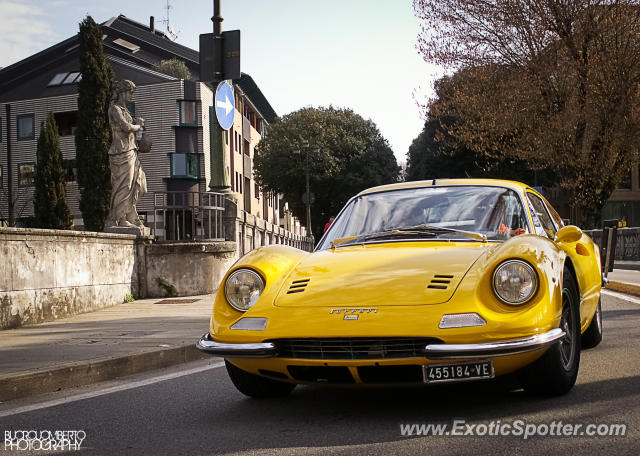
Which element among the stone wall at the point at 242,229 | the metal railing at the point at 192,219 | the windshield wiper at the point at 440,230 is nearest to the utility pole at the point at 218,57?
the metal railing at the point at 192,219

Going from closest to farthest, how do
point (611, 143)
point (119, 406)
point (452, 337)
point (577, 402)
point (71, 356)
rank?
1. point (452, 337)
2. point (577, 402)
3. point (119, 406)
4. point (71, 356)
5. point (611, 143)

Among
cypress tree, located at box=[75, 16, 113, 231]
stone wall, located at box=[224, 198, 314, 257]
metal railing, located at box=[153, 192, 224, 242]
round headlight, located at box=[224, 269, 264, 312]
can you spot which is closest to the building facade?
cypress tree, located at box=[75, 16, 113, 231]

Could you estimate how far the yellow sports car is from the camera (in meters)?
4.31

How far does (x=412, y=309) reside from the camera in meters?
4.42

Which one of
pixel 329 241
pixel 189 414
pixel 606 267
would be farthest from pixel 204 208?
pixel 189 414

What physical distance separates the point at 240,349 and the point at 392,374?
85 cm

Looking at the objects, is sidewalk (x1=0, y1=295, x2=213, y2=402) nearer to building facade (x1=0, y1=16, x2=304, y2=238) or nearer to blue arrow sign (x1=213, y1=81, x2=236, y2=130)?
blue arrow sign (x1=213, y1=81, x2=236, y2=130)

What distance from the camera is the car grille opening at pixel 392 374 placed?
4.31m

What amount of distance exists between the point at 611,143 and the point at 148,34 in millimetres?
42764

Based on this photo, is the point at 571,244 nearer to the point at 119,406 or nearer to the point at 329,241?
the point at 329,241

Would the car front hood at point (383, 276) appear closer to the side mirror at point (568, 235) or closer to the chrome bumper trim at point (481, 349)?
the chrome bumper trim at point (481, 349)

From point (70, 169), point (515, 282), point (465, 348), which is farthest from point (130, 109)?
point (465, 348)

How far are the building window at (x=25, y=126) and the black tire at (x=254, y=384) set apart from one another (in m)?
50.3

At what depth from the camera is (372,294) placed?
4.62m
